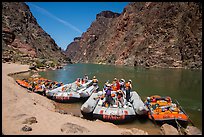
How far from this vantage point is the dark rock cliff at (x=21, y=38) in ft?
177

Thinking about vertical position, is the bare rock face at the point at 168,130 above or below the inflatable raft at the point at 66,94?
below

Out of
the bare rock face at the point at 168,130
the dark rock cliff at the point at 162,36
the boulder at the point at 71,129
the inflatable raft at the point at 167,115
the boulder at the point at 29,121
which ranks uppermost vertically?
the dark rock cliff at the point at 162,36

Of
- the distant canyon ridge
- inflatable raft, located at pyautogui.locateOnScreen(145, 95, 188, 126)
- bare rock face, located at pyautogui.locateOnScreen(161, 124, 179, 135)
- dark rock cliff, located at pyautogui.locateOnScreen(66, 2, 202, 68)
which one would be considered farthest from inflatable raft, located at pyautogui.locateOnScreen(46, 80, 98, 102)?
dark rock cliff, located at pyautogui.locateOnScreen(66, 2, 202, 68)

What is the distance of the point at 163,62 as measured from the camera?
56.4m

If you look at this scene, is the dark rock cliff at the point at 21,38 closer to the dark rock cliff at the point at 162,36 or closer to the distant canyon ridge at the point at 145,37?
the distant canyon ridge at the point at 145,37

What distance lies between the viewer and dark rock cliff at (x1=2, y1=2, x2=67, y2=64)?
5400 cm

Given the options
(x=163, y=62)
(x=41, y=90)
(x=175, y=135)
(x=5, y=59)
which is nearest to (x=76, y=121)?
(x=175, y=135)

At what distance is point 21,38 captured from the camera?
6775cm

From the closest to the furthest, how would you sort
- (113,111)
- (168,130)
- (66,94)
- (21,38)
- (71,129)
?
1. (71,129)
2. (168,130)
3. (113,111)
4. (66,94)
5. (21,38)

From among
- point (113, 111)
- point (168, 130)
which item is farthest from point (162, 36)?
point (168, 130)

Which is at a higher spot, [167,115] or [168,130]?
[167,115]

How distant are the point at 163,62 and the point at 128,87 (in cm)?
4690

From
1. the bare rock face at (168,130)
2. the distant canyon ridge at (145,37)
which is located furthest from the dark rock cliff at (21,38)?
the bare rock face at (168,130)

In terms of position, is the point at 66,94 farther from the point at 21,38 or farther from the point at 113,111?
the point at 21,38
